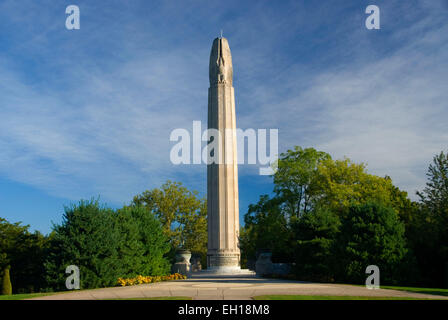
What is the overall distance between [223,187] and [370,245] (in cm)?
2431

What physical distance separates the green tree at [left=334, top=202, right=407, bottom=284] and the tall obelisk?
21.7m

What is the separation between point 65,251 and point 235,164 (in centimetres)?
2827

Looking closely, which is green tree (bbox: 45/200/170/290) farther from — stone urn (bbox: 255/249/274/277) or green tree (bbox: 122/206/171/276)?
stone urn (bbox: 255/249/274/277)

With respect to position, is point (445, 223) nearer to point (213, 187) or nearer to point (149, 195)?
point (213, 187)

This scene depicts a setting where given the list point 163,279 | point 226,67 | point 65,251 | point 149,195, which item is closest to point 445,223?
point 163,279

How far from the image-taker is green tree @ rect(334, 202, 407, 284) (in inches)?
877

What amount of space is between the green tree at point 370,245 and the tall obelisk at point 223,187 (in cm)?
2167

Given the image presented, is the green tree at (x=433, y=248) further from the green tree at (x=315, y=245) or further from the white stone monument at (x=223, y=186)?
the white stone monument at (x=223, y=186)

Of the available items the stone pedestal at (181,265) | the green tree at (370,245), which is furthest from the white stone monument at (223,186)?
the green tree at (370,245)

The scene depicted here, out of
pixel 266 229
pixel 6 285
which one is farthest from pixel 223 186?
pixel 6 285

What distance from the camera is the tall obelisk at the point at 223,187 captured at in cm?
4431

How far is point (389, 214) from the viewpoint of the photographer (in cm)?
2358

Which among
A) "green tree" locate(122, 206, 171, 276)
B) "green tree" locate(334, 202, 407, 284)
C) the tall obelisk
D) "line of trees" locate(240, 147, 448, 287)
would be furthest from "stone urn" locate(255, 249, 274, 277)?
"green tree" locate(334, 202, 407, 284)

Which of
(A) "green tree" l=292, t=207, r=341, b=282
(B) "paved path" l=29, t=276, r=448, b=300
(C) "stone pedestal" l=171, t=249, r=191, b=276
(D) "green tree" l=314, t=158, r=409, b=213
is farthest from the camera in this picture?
(D) "green tree" l=314, t=158, r=409, b=213
